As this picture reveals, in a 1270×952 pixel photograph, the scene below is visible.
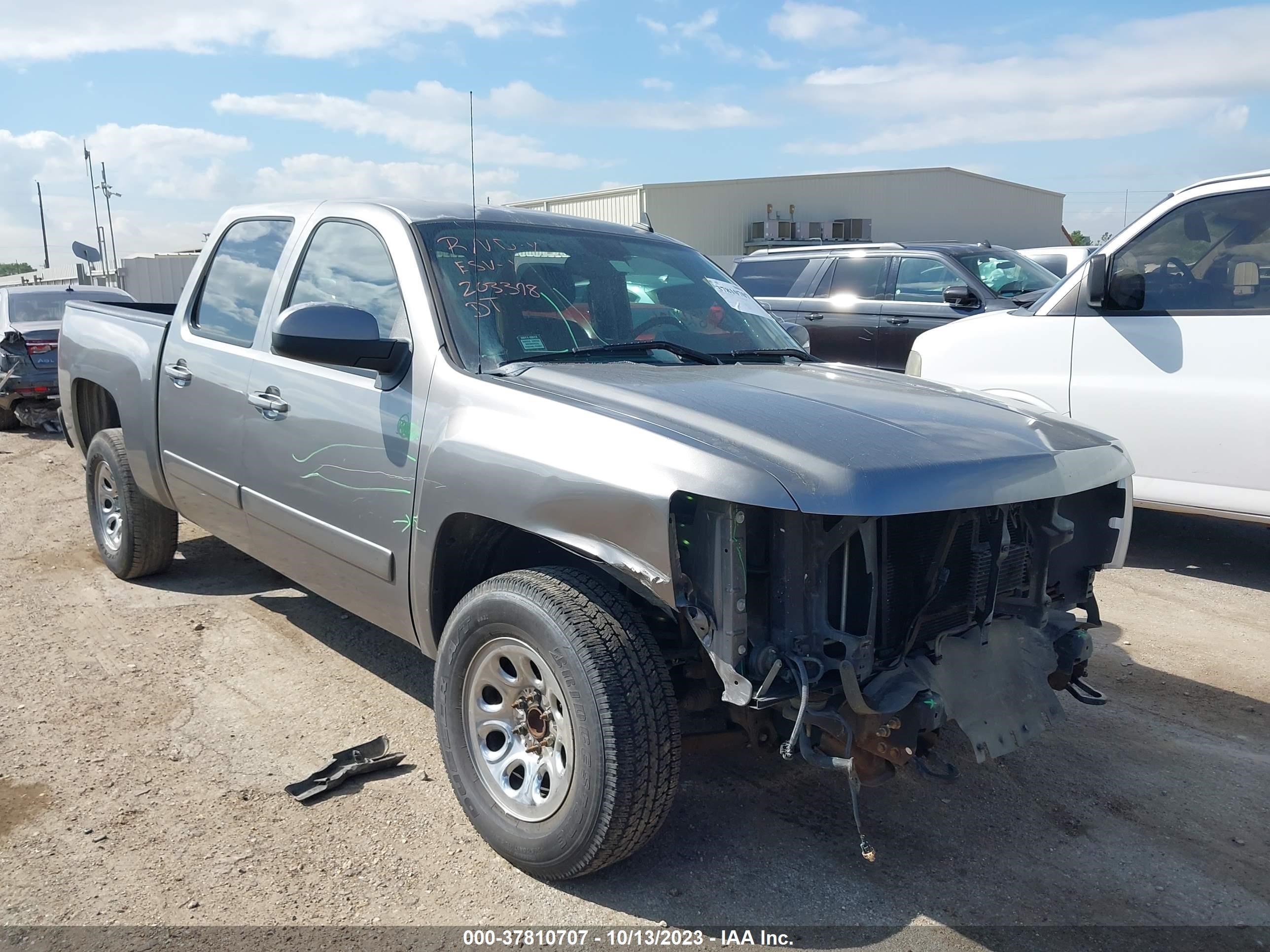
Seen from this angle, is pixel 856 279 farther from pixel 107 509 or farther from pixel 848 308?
pixel 107 509

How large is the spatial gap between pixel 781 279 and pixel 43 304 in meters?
8.99

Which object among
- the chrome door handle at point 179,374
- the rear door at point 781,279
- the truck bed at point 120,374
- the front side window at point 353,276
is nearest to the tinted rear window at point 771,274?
the rear door at point 781,279

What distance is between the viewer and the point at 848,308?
401 inches

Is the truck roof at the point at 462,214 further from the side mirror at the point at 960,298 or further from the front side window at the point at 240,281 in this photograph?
the side mirror at the point at 960,298

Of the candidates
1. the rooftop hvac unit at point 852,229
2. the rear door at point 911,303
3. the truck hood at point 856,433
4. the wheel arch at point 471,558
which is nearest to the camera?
the truck hood at point 856,433

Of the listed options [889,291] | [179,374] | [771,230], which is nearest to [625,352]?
[179,374]

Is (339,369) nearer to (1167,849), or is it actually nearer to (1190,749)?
(1167,849)

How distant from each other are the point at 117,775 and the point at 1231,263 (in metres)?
5.65

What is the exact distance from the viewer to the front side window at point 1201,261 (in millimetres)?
5461

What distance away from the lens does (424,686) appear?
14.3ft

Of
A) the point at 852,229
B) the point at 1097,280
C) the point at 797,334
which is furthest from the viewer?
the point at 852,229

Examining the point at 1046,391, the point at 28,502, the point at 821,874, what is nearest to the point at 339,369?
the point at 821,874

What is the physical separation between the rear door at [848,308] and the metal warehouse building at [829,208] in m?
20.2

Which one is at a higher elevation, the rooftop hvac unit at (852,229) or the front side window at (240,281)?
the rooftop hvac unit at (852,229)
